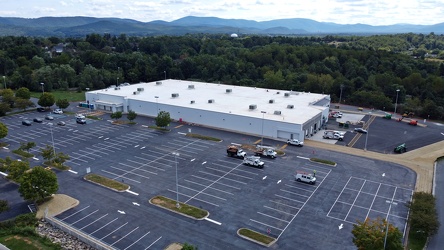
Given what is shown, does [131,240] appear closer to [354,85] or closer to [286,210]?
[286,210]

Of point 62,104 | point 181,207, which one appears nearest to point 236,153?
point 181,207

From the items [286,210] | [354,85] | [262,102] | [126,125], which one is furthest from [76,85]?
[286,210]

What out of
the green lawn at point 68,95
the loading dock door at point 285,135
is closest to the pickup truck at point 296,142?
the loading dock door at point 285,135

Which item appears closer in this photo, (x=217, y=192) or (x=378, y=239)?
(x=378, y=239)

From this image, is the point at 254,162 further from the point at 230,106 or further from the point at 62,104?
the point at 62,104

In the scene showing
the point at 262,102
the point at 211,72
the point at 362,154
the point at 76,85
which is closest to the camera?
the point at 362,154

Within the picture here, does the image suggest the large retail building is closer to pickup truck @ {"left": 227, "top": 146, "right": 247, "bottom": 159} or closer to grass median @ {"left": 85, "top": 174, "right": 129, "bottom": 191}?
pickup truck @ {"left": 227, "top": 146, "right": 247, "bottom": 159}
